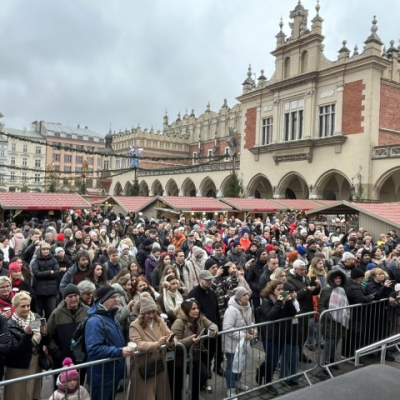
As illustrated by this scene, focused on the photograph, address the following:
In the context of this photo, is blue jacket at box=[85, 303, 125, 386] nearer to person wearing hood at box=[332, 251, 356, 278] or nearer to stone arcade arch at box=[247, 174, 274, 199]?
person wearing hood at box=[332, 251, 356, 278]

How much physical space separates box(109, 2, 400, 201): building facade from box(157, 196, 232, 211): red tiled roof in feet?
27.5

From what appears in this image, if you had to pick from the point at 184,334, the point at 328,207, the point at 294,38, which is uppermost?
the point at 294,38

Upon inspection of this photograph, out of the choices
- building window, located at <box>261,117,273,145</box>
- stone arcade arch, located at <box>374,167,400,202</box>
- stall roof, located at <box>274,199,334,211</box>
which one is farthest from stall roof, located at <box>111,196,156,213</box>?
stone arcade arch, located at <box>374,167,400,202</box>

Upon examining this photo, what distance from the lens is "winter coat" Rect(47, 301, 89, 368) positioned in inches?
158

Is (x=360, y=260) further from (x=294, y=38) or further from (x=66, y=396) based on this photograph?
(x=294, y=38)

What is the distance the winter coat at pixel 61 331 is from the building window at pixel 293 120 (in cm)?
2657

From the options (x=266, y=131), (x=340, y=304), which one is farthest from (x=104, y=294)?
(x=266, y=131)

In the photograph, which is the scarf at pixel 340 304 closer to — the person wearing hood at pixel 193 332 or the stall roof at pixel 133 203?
the person wearing hood at pixel 193 332

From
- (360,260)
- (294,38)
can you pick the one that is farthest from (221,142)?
(360,260)

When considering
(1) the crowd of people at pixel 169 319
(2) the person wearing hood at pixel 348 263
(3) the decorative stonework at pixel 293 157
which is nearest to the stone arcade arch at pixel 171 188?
(3) the decorative stonework at pixel 293 157

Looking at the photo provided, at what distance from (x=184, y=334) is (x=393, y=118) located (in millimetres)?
25949

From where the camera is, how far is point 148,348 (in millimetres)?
3545

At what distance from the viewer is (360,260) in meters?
7.83

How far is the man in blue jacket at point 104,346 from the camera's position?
3.45 metres
